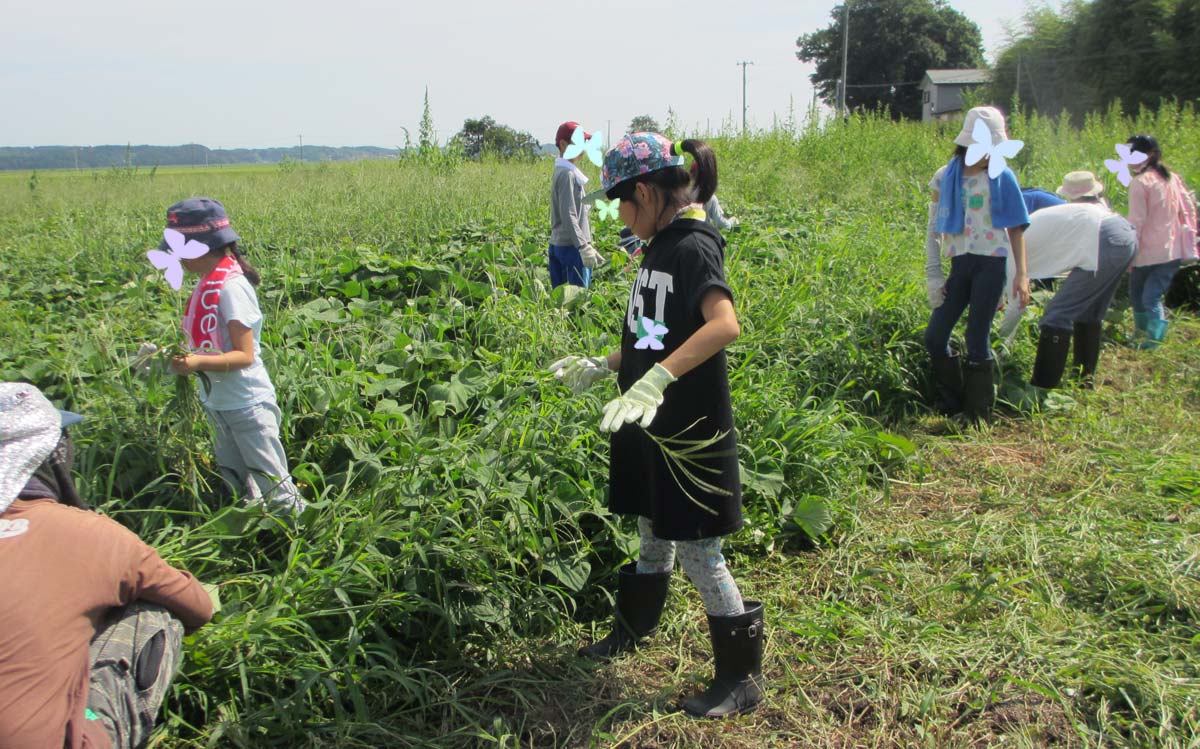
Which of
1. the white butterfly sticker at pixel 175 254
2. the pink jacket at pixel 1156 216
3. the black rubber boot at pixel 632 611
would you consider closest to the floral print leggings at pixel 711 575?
the black rubber boot at pixel 632 611

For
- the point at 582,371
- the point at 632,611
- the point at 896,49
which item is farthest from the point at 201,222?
the point at 896,49

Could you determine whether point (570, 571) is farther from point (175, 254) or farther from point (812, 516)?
point (175, 254)

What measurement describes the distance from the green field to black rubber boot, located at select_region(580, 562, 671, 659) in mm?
61

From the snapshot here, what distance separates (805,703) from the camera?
2141mm

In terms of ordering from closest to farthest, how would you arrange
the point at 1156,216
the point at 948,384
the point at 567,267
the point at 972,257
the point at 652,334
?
the point at 652,334, the point at 972,257, the point at 948,384, the point at 567,267, the point at 1156,216

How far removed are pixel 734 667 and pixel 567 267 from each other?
3156 mm

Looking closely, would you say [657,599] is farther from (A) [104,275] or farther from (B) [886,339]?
(A) [104,275]

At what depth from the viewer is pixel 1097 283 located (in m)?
4.38

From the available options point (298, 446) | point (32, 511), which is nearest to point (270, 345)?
point (298, 446)

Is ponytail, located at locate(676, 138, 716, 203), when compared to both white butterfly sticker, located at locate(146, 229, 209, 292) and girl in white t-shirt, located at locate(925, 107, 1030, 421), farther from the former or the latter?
girl in white t-shirt, located at locate(925, 107, 1030, 421)

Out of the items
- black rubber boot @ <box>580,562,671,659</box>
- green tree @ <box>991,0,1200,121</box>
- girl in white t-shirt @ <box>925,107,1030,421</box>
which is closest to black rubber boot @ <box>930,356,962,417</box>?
girl in white t-shirt @ <box>925,107,1030,421</box>

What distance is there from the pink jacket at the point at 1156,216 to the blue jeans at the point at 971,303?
6.21 ft

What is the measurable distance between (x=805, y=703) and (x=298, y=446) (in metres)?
1.92

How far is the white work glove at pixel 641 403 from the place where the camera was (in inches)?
68.1
